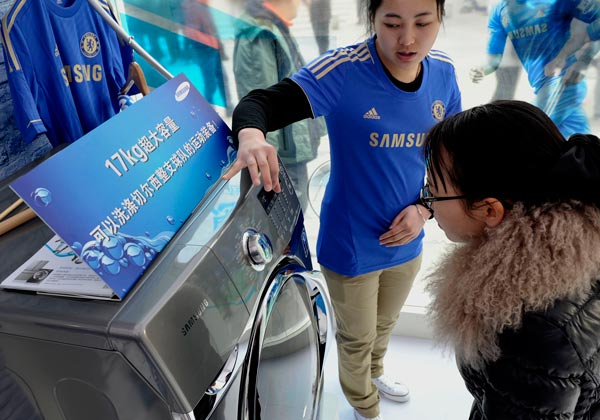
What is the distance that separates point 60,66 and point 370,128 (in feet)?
2.78

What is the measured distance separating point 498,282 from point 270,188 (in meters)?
0.48

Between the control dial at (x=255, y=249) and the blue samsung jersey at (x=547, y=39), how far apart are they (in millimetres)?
1323

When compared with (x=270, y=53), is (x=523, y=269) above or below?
below

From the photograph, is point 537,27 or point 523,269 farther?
point 537,27

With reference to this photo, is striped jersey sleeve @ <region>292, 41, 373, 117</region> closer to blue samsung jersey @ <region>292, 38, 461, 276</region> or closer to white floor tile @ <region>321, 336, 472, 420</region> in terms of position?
blue samsung jersey @ <region>292, 38, 461, 276</region>

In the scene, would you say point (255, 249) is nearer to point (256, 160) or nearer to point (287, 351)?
point (256, 160)

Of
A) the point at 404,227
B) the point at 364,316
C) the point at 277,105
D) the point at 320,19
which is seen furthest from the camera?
the point at 320,19

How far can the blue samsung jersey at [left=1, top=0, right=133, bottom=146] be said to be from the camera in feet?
3.53

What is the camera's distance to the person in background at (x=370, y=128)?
41.7 inches

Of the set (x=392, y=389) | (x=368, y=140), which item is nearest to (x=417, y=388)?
(x=392, y=389)

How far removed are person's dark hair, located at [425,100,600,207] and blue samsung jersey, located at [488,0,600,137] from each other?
3.47 ft

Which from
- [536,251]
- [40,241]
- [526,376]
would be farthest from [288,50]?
[526,376]

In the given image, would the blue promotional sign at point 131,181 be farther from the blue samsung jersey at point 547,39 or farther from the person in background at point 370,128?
the blue samsung jersey at point 547,39

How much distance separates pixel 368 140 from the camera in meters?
1.14
